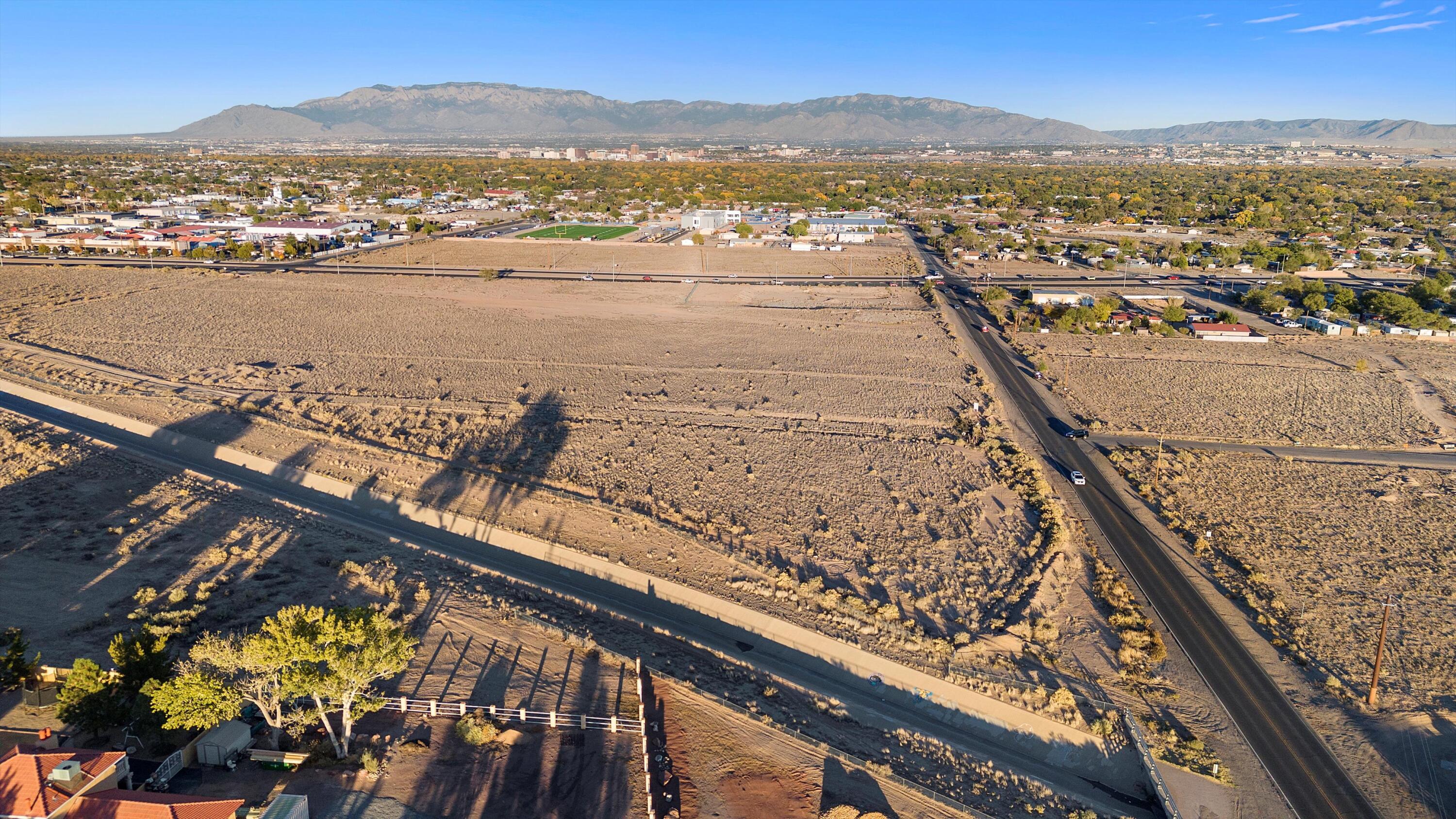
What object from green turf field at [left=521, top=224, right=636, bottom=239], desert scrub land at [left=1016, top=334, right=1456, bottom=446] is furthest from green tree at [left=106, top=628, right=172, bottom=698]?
green turf field at [left=521, top=224, right=636, bottom=239]

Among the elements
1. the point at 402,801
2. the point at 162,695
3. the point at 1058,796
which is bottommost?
the point at 1058,796

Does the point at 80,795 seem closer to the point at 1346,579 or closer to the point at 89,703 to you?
the point at 89,703

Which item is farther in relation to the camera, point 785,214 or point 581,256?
point 785,214

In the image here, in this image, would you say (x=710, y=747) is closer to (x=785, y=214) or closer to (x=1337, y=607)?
(x=1337, y=607)

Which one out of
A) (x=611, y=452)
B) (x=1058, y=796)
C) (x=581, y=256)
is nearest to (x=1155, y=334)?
(x=611, y=452)

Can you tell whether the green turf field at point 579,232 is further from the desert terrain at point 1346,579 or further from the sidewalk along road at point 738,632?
the desert terrain at point 1346,579

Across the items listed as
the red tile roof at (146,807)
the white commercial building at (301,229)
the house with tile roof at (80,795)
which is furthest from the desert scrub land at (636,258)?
the red tile roof at (146,807)
